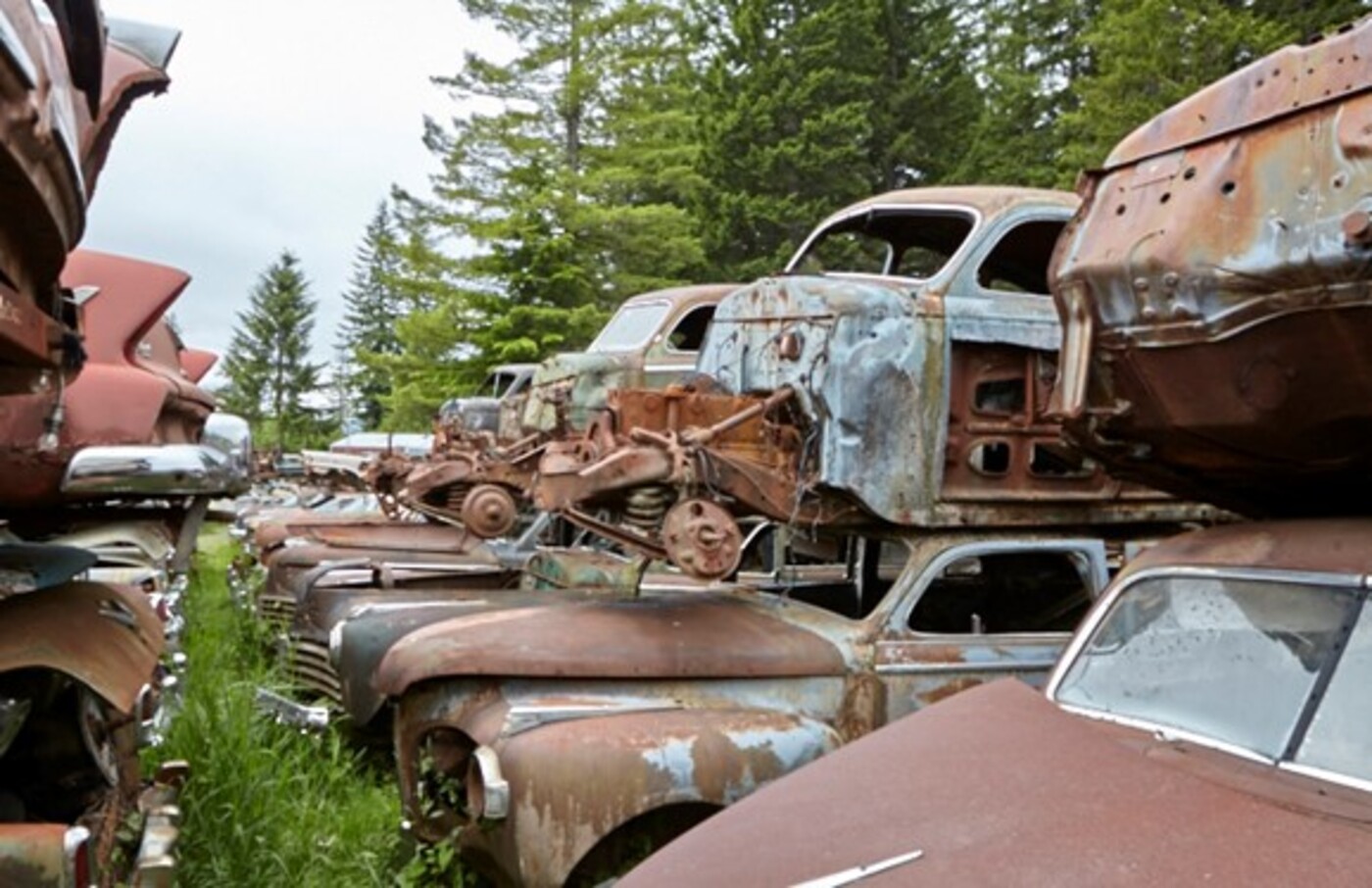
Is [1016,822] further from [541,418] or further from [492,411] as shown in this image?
[492,411]

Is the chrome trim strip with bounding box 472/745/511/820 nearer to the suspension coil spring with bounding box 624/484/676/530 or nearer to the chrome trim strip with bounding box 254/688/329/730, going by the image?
the suspension coil spring with bounding box 624/484/676/530

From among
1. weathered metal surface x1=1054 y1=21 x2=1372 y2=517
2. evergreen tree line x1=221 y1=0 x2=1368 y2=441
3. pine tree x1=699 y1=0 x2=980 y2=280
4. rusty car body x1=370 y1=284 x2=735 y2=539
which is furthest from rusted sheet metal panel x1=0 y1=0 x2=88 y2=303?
pine tree x1=699 y1=0 x2=980 y2=280

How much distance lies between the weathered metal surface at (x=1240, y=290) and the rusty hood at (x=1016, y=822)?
0.90m

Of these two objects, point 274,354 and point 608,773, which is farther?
point 274,354

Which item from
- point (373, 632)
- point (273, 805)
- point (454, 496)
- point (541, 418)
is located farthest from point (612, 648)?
point (541, 418)

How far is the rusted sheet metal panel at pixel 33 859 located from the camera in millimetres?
2359

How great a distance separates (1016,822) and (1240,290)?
56.5 inches

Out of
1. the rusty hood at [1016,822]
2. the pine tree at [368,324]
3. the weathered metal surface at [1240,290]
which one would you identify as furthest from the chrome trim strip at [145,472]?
the pine tree at [368,324]

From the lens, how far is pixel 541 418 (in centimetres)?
983

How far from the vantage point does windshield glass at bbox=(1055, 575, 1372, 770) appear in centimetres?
254

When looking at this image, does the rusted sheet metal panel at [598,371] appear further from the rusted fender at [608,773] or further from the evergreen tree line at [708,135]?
the evergreen tree line at [708,135]

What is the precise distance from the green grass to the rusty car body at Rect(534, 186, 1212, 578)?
5.36 ft

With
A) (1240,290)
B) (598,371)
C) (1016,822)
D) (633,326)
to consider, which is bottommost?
(1016,822)

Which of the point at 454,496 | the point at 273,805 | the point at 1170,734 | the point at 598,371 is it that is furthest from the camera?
the point at 598,371
